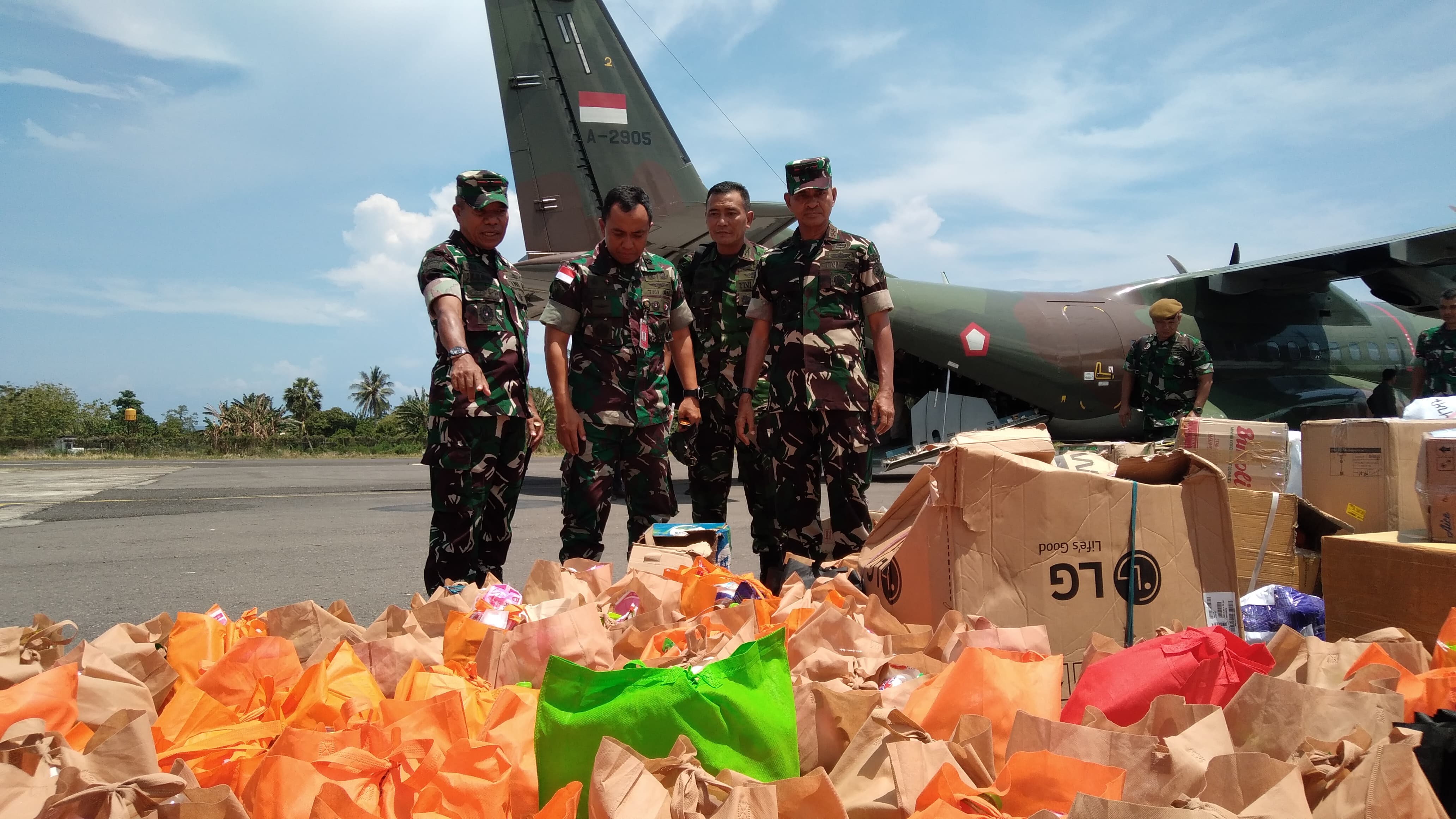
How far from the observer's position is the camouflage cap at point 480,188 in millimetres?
3297

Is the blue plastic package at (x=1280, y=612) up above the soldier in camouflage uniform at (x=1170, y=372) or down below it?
below

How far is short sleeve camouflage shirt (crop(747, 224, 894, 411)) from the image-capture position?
3.56 meters

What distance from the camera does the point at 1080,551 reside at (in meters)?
2.07

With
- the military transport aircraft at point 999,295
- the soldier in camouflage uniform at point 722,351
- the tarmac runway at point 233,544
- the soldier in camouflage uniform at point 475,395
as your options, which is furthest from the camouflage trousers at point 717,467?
the military transport aircraft at point 999,295

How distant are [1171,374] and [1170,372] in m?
0.02

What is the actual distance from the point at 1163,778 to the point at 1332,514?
2.23 m

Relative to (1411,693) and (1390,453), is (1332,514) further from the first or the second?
(1411,693)

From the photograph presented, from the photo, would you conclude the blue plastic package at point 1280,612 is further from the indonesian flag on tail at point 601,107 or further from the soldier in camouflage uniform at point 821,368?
the indonesian flag on tail at point 601,107

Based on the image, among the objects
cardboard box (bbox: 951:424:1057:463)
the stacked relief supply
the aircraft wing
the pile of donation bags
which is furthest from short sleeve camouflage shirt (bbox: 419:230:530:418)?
the aircraft wing

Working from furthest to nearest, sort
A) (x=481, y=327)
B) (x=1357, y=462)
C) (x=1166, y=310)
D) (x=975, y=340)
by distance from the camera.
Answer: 1. (x=975, y=340)
2. (x=1166, y=310)
3. (x=481, y=327)
4. (x=1357, y=462)

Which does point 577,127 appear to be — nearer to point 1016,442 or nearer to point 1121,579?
point 1016,442

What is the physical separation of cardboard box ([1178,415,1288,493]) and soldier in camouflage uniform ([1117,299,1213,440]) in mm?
3213

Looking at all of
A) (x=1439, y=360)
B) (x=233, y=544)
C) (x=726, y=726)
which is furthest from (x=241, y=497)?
(x=1439, y=360)

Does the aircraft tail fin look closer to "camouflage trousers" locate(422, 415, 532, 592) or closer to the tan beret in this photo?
the tan beret
